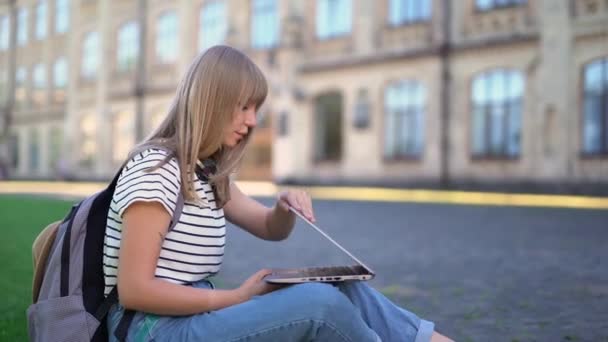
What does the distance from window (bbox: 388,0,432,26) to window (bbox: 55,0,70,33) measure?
69.3 ft

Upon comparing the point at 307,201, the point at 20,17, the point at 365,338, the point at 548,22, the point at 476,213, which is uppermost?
the point at 20,17

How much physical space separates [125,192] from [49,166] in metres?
36.7

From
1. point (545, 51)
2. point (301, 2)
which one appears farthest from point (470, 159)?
point (301, 2)

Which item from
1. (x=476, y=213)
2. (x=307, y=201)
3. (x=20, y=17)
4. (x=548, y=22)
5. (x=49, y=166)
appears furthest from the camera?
(x=20, y=17)

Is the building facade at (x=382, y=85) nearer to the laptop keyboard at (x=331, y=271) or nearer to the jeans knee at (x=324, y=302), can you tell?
the laptop keyboard at (x=331, y=271)

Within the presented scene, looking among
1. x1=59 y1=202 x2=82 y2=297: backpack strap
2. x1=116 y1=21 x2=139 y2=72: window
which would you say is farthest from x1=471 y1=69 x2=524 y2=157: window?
x1=116 y1=21 x2=139 y2=72: window

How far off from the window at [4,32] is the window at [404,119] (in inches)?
1171

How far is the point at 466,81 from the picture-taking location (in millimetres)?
19141

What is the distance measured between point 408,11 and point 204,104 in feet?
64.8

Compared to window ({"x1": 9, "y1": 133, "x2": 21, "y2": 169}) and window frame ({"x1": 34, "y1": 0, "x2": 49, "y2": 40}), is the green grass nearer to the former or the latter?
window frame ({"x1": 34, "y1": 0, "x2": 49, "y2": 40})

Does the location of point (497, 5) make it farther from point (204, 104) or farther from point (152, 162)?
point (152, 162)

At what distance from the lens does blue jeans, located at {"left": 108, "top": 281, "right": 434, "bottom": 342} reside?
6.29ft

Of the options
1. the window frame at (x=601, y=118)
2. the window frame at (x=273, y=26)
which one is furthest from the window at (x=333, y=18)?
the window frame at (x=601, y=118)

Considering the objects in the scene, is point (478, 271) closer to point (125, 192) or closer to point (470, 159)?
point (125, 192)
